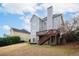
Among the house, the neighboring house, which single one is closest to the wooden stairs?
the house

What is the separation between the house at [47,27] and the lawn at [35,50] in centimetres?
6

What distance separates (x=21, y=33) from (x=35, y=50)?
242 millimetres

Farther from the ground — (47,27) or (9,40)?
(47,27)

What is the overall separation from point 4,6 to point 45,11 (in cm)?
45

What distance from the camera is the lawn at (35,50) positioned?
2066mm

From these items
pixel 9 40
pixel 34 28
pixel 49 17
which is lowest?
pixel 9 40

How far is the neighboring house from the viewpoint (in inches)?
81.5

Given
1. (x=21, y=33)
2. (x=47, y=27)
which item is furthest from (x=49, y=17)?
(x=21, y=33)

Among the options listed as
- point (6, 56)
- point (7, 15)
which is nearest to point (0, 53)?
point (6, 56)

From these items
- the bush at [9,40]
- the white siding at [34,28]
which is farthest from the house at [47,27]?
the bush at [9,40]

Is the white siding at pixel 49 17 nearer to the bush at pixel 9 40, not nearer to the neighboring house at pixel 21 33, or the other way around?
the neighboring house at pixel 21 33

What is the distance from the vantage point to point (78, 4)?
205cm

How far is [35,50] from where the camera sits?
6.88 feet

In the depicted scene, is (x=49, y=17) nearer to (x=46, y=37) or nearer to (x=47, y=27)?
(x=47, y=27)
